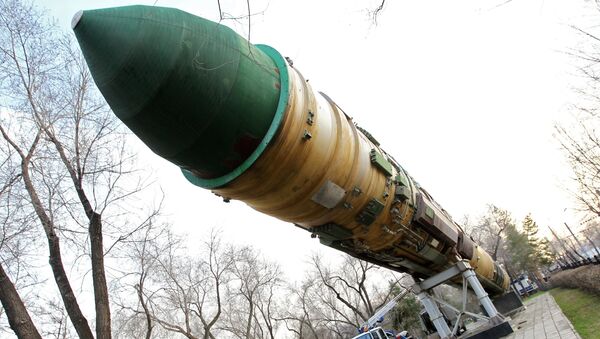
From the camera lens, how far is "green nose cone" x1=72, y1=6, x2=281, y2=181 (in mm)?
3016

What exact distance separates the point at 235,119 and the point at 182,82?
2.00 ft

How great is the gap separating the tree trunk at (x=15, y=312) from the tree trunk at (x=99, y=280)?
864 millimetres

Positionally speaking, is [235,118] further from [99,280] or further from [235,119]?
[99,280]

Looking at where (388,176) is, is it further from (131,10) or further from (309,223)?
(131,10)

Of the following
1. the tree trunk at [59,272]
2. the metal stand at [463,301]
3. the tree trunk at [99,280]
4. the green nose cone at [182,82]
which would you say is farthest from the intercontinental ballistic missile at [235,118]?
the metal stand at [463,301]

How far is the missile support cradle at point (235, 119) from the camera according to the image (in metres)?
3.06

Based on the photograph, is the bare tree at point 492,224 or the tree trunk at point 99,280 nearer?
the tree trunk at point 99,280

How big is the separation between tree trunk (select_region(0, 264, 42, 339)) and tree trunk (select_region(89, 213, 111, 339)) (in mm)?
864

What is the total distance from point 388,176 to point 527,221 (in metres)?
71.9

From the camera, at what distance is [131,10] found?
3.14 m

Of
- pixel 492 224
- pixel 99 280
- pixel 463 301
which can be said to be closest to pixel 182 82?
pixel 99 280

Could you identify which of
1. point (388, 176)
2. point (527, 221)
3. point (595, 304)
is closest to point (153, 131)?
point (388, 176)

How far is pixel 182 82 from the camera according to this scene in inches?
124

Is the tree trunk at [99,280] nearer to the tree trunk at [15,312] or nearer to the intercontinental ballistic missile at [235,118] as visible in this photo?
the tree trunk at [15,312]
